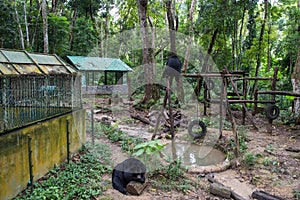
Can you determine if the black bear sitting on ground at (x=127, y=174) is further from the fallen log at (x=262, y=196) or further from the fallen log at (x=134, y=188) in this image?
the fallen log at (x=262, y=196)

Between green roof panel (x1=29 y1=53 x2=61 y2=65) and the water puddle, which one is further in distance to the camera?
the water puddle

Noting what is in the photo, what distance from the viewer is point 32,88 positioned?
458 cm

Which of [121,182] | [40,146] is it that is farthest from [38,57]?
[121,182]

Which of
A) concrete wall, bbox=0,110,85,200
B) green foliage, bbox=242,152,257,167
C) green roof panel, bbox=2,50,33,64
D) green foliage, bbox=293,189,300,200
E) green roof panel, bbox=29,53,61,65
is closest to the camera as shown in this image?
concrete wall, bbox=0,110,85,200

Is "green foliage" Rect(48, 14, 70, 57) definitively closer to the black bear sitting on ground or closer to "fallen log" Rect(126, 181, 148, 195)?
the black bear sitting on ground

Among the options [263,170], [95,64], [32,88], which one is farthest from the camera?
[95,64]

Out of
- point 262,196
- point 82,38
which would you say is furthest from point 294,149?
point 82,38

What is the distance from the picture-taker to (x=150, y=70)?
37.6ft

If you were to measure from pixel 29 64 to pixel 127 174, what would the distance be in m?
2.73

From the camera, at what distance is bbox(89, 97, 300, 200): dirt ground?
14.0 feet

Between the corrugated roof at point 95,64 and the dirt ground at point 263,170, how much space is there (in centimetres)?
1044

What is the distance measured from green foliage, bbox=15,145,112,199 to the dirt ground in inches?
9.6

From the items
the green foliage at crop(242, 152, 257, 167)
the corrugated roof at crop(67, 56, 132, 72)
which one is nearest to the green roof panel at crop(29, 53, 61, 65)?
the green foliage at crop(242, 152, 257, 167)

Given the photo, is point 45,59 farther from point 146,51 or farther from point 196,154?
point 146,51
